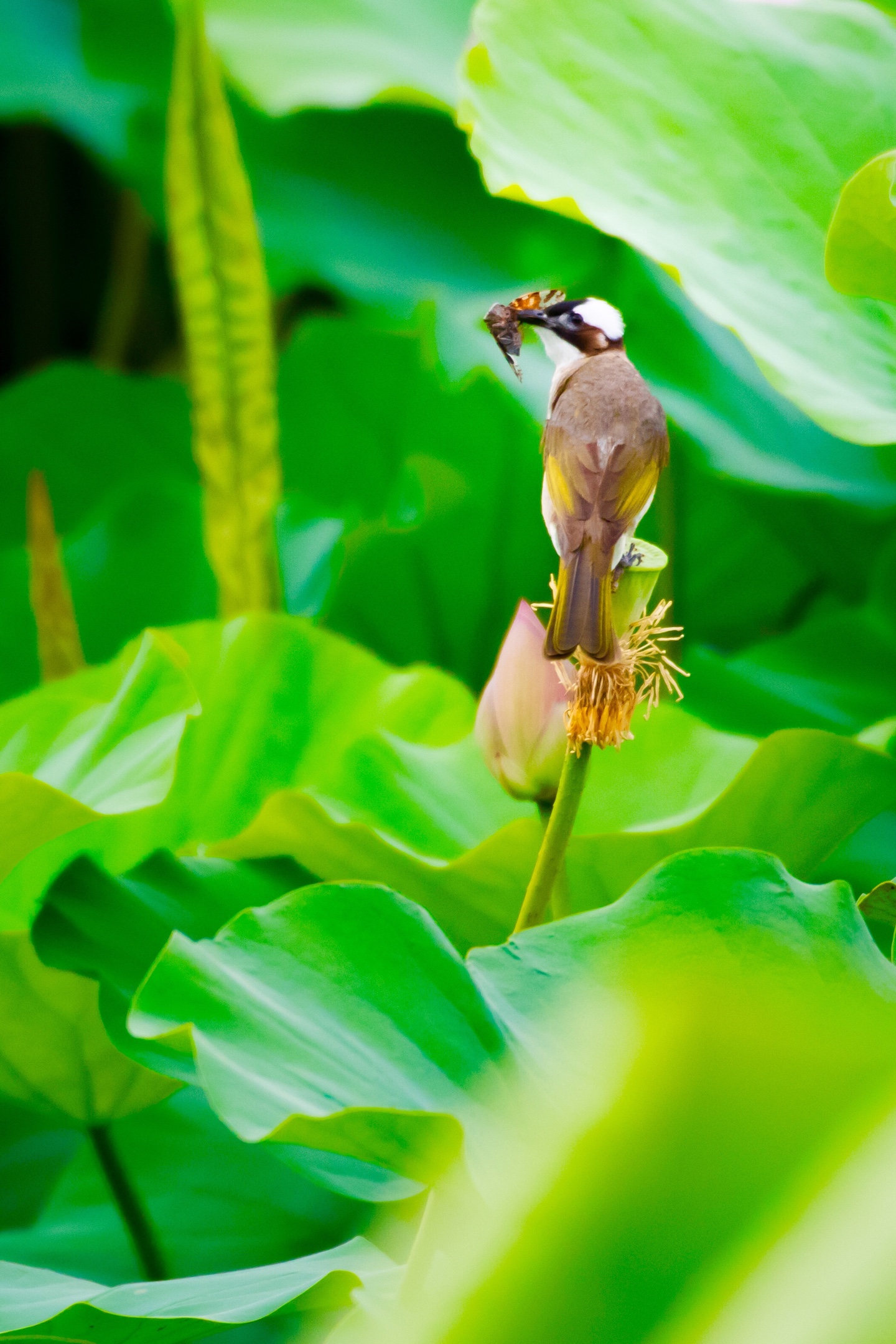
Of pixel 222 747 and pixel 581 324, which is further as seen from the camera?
pixel 222 747

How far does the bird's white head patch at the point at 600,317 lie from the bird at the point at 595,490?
2 cm

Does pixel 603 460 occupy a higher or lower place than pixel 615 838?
higher

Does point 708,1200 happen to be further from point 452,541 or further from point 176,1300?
point 452,541

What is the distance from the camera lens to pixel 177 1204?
32 centimetres

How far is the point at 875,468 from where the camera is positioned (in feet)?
1.40

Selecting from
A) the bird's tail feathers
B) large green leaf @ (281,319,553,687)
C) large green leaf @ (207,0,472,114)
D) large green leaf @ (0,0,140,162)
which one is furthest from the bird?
large green leaf @ (0,0,140,162)

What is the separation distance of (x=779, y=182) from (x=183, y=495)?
0.87 feet

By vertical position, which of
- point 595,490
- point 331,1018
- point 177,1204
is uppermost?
point 595,490

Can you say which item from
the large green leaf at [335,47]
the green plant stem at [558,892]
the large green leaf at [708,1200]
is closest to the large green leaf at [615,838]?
the green plant stem at [558,892]

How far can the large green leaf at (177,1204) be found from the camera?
1.00 feet

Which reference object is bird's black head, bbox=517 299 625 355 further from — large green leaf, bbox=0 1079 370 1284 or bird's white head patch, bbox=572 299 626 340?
large green leaf, bbox=0 1079 370 1284

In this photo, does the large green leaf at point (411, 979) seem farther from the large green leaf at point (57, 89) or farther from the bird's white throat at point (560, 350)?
the large green leaf at point (57, 89)

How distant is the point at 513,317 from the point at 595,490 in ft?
0.15

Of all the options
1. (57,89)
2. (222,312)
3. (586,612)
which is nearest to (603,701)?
(586,612)
